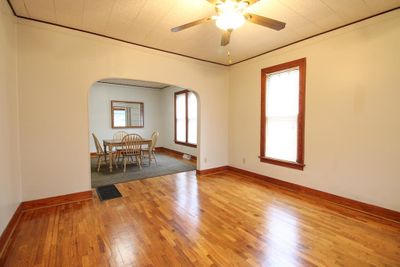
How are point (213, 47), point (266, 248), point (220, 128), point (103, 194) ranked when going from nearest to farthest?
point (266, 248)
point (103, 194)
point (213, 47)
point (220, 128)

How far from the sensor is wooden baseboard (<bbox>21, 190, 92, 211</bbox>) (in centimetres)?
276

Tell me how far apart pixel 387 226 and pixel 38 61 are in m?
4.95

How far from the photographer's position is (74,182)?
3.09 metres

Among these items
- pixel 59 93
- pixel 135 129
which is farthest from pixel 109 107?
pixel 59 93

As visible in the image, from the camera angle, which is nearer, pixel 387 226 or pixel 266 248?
pixel 266 248

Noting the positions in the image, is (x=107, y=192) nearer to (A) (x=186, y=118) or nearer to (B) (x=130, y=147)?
(B) (x=130, y=147)

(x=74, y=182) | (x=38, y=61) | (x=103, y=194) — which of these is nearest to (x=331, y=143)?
(x=103, y=194)

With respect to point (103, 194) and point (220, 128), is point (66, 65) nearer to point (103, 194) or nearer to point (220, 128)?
point (103, 194)

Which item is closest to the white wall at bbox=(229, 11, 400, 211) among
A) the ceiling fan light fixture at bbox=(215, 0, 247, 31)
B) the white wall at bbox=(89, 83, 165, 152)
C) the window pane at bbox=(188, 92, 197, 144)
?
the ceiling fan light fixture at bbox=(215, 0, 247, 31)

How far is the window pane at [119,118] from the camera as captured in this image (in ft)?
23.8

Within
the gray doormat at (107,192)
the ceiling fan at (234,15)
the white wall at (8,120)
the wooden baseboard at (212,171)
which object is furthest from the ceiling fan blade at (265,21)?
the wooden baseboard at (212,171)

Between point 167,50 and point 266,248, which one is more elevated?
point 167,50

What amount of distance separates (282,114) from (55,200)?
4.02 meters

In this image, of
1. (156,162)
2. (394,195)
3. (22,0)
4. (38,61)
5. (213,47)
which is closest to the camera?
(22,0)
